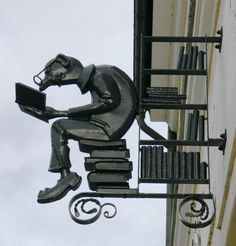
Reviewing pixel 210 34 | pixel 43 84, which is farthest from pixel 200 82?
pixel 43 84

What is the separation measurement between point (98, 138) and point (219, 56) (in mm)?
1357

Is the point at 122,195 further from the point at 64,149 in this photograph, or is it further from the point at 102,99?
the point at 102,99

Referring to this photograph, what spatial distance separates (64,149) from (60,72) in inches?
28.3

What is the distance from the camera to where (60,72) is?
7824 millimetres

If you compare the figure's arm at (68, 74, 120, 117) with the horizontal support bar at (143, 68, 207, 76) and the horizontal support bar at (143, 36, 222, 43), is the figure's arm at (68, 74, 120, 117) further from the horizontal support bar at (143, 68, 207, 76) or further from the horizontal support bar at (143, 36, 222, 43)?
the horizontal support bar at (143, 36, 222, 43)

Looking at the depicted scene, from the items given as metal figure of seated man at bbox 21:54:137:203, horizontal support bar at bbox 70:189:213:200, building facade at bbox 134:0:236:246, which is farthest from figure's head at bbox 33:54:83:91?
horizontal support bar at bbox 70:189:213:200

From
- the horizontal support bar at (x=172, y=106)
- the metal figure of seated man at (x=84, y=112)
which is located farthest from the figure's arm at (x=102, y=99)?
the horizontal support bar at (x=172, y=106)

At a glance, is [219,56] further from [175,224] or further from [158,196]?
[175,224]

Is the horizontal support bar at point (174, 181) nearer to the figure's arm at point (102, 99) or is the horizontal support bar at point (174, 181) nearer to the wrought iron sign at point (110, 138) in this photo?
the wrought iron sign at point (110, 138)

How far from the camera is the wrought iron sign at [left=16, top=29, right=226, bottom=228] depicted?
7.20 meters

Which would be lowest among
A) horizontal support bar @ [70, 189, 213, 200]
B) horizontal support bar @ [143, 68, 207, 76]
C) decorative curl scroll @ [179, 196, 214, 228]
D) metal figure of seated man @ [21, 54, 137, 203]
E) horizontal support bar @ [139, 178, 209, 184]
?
decorative curl scroll @ [179, 196, 214, 228]

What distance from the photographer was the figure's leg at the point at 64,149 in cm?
716

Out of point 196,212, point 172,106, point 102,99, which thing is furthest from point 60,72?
point 196,212

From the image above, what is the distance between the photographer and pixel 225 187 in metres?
7.32
